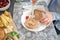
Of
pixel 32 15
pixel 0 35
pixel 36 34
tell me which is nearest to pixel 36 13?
pixel 32 15

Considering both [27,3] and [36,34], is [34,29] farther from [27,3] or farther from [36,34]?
[27,3]

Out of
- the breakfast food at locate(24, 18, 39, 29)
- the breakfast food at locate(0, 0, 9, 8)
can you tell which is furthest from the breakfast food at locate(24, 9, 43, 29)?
the breakfast food at locate(0, 0, 9, 8)

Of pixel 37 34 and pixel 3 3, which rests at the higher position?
pixel 3 3

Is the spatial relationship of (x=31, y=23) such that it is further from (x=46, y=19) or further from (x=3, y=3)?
(x=3, y=3)

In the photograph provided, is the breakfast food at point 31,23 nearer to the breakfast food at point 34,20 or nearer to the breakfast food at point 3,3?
Result: the breakfast food at point 34,20

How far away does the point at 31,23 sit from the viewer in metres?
0.91

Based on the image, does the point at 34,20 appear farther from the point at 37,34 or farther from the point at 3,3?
the point at 3,3

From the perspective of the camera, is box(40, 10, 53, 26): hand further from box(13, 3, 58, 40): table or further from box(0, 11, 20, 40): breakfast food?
box(0, 11, 20, 40): breakfast food

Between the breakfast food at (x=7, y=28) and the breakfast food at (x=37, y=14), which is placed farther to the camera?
the breakfast food at (x=37, y=14)

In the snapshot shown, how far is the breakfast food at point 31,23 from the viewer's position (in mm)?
899

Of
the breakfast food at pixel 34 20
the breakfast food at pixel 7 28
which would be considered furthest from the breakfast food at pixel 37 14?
the breakfast food at pixel 7 28

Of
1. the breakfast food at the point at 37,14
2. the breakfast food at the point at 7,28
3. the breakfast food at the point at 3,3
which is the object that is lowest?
the breakfast food at the point at 7,28

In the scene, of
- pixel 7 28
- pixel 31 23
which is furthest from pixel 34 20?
pixel 7 28

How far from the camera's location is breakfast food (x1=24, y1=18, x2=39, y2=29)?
90cm
